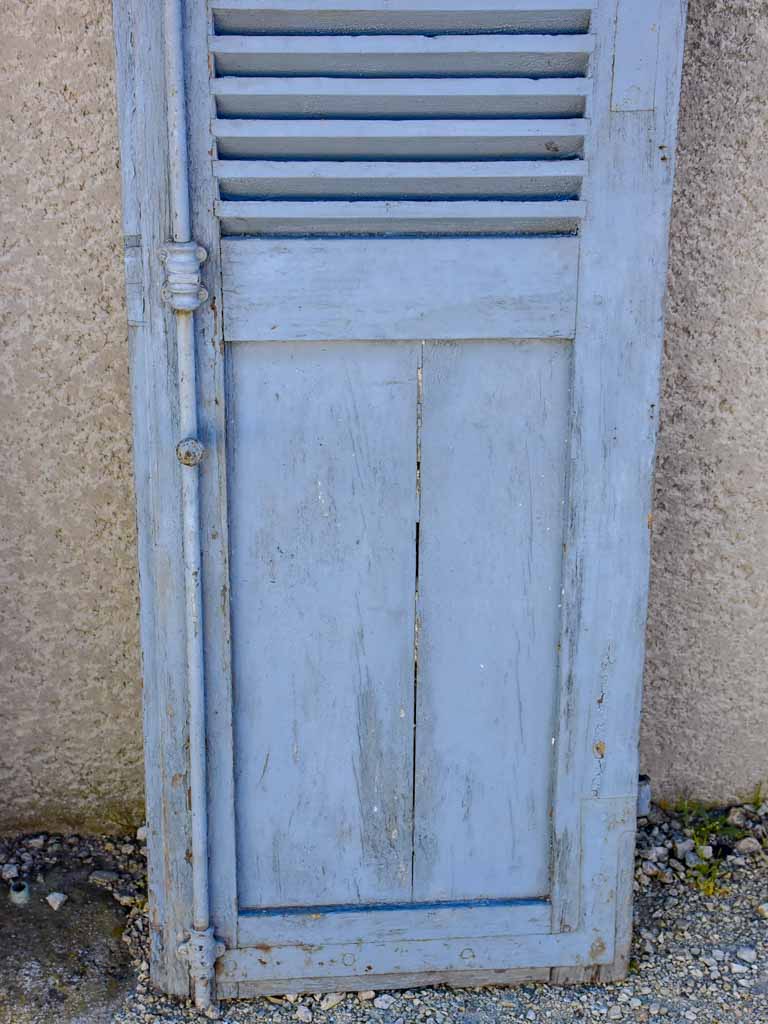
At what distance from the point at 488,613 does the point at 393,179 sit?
799mm

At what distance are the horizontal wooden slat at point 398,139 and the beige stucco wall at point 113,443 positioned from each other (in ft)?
1.87

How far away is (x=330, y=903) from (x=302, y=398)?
39.5 inches

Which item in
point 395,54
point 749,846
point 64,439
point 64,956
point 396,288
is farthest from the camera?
point 749,846

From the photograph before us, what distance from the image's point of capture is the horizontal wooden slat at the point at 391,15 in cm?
178

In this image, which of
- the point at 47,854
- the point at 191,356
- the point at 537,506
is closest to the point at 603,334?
the point at 537,506

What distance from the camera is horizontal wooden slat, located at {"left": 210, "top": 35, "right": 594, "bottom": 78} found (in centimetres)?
179

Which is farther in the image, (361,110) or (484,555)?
(484,555)

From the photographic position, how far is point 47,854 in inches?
102

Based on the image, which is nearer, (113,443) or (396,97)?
(396,97)

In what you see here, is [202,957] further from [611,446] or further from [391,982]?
[611,446]

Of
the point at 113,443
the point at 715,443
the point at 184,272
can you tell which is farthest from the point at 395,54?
the point at 715,443

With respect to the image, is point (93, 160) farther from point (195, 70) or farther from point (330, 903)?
point (330, 903)

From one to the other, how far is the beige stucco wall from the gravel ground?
0.39 ft

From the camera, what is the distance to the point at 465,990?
225 centimetres
